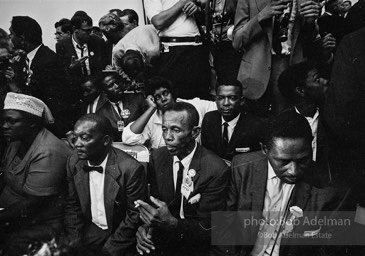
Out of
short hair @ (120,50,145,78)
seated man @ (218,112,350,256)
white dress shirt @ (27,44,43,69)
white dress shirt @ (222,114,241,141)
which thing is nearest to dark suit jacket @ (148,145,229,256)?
seated man @ (218,112,350,256)

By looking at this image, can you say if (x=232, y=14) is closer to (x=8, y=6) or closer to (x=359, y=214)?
(x=359, y=214)

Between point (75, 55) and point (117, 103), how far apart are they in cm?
164

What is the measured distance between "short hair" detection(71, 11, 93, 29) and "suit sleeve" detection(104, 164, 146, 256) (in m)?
3.19

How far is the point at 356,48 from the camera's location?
208 cm

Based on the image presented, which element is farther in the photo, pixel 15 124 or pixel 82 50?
pixel 82 50

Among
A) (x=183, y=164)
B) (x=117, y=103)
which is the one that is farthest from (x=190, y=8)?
(x=183, y=164)

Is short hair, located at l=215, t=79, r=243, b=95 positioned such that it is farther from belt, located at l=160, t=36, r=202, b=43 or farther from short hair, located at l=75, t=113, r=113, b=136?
short hair, located at l=75, t=113, r=113, b=136

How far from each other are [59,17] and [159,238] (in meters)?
4.23

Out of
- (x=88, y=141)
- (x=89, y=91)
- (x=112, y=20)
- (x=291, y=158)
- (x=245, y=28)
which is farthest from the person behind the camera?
(x=112, y=20)

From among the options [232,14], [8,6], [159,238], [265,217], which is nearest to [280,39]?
[232,14]

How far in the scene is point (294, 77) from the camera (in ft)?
11.0

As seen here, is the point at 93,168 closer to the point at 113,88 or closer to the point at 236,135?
the point at 236,135

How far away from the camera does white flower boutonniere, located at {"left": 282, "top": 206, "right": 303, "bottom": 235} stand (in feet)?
8.25

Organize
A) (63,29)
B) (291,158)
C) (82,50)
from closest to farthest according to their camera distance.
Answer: (291,158) < (82,50) < (63,29)
